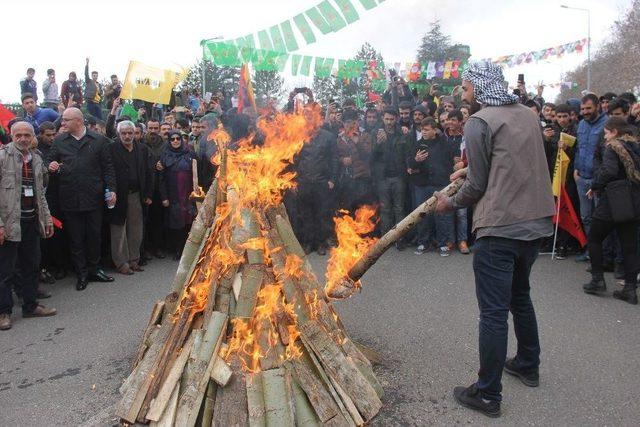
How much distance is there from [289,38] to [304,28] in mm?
131

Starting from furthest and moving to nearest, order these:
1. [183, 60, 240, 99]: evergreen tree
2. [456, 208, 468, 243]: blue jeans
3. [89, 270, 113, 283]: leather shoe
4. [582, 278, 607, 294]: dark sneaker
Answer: [183, 60, 240, 99]: evergreen tree → [456, 208, 468, 243]: blue jeans → [89, 270, 113, 283]: leather shoe → [582, 278, 607, 294]: dark sneaker

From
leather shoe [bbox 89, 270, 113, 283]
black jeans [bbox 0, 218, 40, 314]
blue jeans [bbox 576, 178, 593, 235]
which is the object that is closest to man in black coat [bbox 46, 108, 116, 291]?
leather shoe [bbox 89, 270, 113, 283]

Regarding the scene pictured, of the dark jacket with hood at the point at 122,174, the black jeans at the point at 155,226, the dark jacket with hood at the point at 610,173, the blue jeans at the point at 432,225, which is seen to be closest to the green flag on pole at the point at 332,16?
the dark jacket with hood at the point at 610,173

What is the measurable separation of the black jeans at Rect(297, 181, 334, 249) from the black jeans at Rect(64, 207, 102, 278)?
10.3 ft

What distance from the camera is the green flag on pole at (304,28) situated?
3.41 meters

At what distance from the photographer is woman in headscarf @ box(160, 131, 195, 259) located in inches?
317

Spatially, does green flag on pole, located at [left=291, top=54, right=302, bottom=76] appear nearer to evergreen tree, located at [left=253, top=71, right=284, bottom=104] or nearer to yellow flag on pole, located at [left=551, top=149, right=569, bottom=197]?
evergreen tree, located at [left=253, top=71, right=284, bottom=104]

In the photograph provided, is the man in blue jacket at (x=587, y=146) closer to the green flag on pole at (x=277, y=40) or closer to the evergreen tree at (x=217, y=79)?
the green flag on pole at (x=277, y=40)

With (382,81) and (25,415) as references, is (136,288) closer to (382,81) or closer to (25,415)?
(25,415)

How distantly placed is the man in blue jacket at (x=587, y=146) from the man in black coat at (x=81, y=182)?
685 centimetres

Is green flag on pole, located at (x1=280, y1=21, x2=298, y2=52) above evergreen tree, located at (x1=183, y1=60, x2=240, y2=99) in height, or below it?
below

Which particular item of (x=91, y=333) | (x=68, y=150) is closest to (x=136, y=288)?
(x=91, y=333)

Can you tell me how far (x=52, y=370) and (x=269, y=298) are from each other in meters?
2.34

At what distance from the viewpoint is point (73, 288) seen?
22.2 feet
